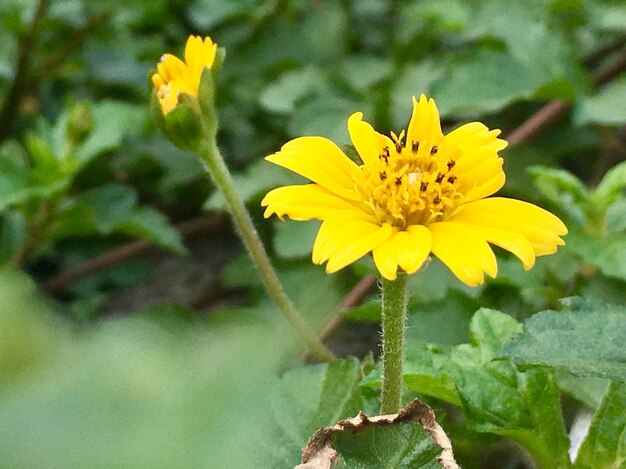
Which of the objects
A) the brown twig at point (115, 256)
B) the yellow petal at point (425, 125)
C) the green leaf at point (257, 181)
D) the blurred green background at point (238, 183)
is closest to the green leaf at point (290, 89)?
the blurred green background at point (238, 183)

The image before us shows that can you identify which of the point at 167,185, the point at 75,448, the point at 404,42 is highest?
the point at 404,42

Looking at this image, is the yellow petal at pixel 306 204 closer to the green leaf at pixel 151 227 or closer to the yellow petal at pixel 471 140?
the yellow petal at pixel 471 140

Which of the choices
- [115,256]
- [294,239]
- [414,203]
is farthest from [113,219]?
[414,203]

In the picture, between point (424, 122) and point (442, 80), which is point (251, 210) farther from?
point (424, 122)

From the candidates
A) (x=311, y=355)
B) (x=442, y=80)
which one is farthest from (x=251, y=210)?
(x=311, y=355)

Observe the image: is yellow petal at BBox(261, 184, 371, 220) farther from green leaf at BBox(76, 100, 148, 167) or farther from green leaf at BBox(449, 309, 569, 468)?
green leaf at BBox(76, 100, 148, 167)

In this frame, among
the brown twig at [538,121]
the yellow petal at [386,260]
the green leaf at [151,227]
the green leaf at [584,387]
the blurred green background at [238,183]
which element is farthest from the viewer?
the brown twig at [538,121]

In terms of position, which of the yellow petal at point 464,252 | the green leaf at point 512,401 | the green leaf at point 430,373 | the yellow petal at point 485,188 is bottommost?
the green leaf at point 512,401
